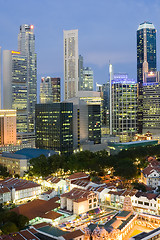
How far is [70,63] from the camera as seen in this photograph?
5032 inches

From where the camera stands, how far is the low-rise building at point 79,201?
3356cm

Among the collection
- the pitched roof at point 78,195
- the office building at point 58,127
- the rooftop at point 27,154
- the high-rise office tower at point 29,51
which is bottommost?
the pitched roof at point 78,195

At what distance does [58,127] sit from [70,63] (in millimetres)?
62182

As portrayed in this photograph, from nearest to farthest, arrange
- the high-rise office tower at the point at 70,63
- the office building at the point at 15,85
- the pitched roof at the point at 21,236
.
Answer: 1. the pitched roof at the point at 21,236
2. the high-rise office tower at the point at 70,63
3. the office building at the point at 15,85

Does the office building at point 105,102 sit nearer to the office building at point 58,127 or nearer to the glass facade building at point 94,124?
the glass facade building at point 94,124

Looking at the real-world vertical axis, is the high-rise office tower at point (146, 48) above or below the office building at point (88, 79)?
above

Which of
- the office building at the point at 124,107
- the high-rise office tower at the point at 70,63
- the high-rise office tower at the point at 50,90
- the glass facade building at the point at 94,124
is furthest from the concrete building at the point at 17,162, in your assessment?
the high-rise office tower at the point at 50,90

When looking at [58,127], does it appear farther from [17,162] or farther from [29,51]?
[29,51]

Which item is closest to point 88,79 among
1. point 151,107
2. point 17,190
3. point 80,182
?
point 151,107

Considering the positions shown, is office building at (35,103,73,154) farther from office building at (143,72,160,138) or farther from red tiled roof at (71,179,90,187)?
office building at (143,72,160,138)

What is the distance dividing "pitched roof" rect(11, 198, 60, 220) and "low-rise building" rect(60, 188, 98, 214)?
1.47 meters

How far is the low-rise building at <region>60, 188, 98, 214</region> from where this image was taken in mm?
33562

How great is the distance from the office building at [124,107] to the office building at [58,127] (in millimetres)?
41113

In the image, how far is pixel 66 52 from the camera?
128 metres
